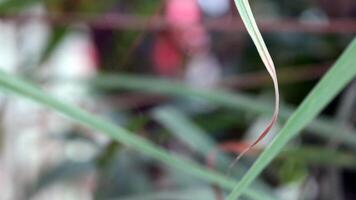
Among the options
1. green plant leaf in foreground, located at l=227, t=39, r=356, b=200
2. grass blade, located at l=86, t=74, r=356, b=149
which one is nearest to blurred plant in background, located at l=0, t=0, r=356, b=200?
grass blade, located at l=86, t=74, r=356, b=149

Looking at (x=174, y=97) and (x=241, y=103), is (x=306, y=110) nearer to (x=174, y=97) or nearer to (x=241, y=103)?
(x=241, y=103)

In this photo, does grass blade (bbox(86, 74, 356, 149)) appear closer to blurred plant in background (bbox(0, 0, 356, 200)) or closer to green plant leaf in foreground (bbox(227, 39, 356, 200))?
blurred plant in background (bbox(0, 0, 356, 200))

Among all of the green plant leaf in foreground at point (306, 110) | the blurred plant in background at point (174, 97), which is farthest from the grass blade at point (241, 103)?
the green plant leaf in foreground at point (306, 110)

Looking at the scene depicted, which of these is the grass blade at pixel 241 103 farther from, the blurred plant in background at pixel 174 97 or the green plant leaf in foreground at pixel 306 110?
the green plant leaf in foreground at pixel 306 110

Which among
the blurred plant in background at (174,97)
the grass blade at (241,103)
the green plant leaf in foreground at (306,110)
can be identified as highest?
the green plant leaf in foreground at (306,110)

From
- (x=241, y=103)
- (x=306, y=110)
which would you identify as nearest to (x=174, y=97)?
(x=241, y=103)

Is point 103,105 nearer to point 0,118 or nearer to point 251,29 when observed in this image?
point 0,118

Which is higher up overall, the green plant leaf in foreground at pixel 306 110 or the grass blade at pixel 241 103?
the green plant leaf in foreground at pixel 306 110

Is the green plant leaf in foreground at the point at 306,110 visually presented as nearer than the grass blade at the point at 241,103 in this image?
Yes
